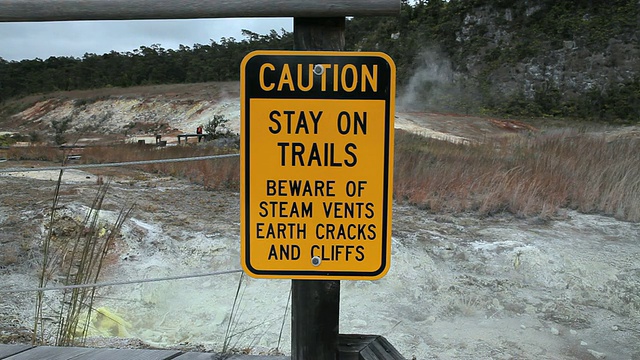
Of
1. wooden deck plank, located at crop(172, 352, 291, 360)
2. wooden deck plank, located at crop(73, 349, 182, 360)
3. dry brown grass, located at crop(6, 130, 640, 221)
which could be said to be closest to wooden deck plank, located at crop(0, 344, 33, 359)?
wooden deck plank, located at crop(73, 349, 182, 360)

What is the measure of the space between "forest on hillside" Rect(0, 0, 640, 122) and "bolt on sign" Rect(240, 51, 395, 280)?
72.3 feet

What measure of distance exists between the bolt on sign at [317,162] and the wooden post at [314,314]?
0.06 m

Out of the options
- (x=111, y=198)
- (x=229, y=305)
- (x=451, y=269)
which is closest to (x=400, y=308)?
(x=451, y=269)

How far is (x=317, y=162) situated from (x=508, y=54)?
33.5 m

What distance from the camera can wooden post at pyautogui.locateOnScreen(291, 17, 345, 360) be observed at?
1.40 meters

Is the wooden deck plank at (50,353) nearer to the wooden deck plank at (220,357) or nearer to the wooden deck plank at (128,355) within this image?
the wooden deck plank at (128,355)

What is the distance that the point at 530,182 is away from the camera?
24.4 ft

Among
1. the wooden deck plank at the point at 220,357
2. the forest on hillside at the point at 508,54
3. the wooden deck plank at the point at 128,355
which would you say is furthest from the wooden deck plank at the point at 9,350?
the forest on hillside at the point at 508,54

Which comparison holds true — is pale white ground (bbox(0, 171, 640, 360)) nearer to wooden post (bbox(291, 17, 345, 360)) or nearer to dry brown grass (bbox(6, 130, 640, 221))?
dry brown grass (bbox(6, 130, 640, 221))

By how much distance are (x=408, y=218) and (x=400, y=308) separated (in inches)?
88.5

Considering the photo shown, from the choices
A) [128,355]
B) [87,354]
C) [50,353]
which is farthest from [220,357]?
[50,353]

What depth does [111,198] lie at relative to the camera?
699 centimetres

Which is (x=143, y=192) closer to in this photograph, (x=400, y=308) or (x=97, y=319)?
(x=97, y=319)

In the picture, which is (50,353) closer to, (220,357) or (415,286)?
(220,357)
